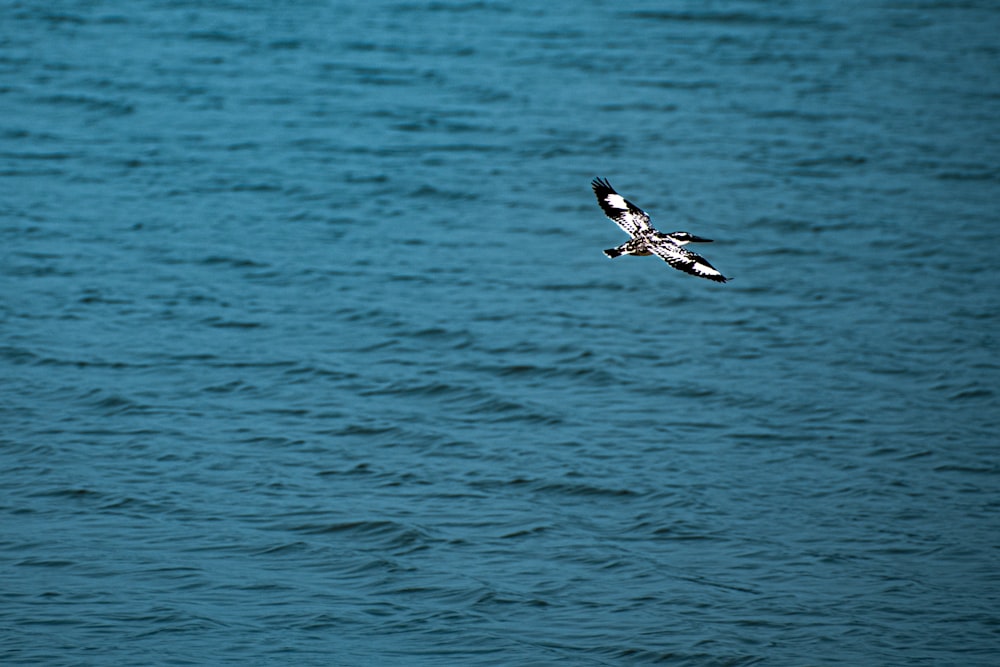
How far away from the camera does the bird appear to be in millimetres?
11461

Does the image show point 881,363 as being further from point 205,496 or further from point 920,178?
point 205,496

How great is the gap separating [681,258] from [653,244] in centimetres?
36

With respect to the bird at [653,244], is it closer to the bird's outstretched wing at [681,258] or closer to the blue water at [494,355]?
the bird's outstretched wing at [681,258]

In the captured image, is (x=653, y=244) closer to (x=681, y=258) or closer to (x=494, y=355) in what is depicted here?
(x=681, y=258)

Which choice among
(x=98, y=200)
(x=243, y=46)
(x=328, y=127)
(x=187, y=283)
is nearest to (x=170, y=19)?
(x=243, y=46)

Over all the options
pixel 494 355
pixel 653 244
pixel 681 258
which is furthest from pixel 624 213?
pixel 494 355

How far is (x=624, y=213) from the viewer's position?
13.3 metres

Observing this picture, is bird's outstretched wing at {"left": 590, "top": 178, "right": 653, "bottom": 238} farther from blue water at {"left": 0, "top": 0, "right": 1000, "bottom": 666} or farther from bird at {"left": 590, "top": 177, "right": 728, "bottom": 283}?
blue water at {"left": 0, "top": 0, "right": 1000, "bottom": 666}

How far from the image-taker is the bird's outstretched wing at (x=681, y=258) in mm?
11398

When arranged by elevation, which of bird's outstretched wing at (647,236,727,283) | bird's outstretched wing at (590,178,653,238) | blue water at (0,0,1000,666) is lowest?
blue water at (0,0,1000,666)

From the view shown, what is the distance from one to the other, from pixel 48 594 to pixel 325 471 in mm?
3694

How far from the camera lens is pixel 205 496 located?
1675 cm

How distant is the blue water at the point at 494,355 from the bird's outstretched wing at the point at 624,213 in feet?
13.9

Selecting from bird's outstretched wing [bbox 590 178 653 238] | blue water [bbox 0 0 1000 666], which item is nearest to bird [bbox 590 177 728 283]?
bird's outstretched wing [bbox 590 178 653 238]
